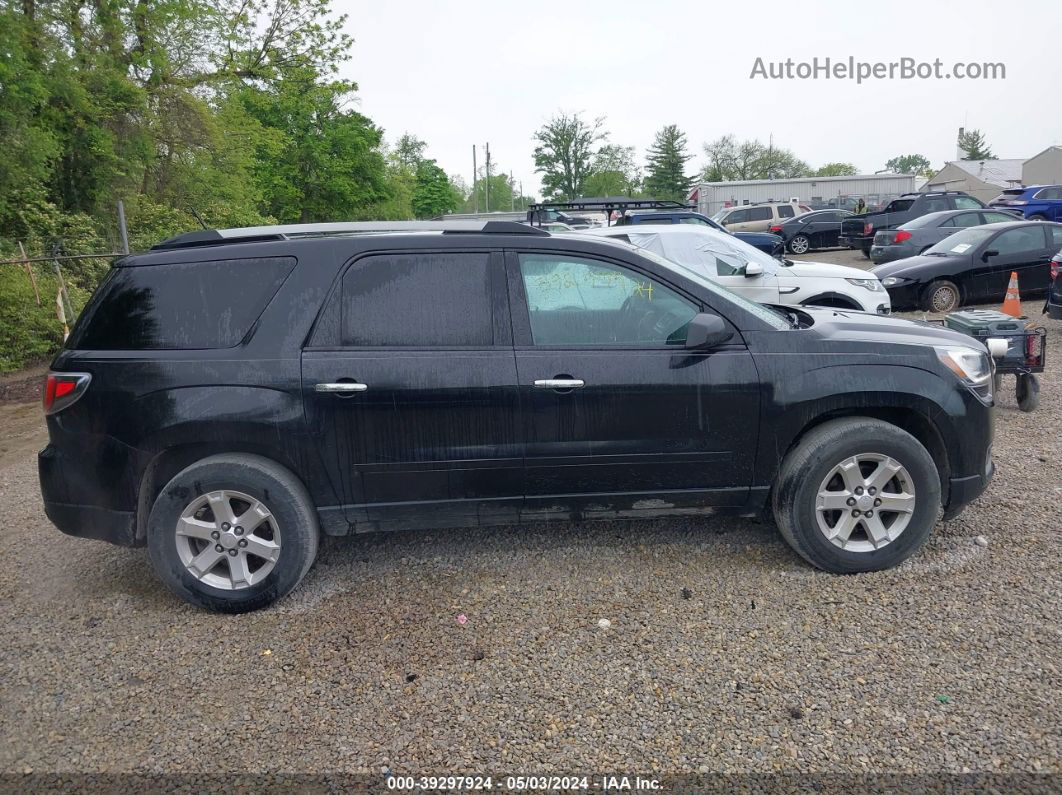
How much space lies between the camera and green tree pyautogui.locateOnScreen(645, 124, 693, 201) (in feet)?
234

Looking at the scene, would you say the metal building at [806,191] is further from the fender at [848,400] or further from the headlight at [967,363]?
the fender at [848,400]

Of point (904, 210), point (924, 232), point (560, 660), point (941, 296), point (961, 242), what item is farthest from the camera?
point (904, 210)

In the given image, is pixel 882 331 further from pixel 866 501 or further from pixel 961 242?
pixel 961 242

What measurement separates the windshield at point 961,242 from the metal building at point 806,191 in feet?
106

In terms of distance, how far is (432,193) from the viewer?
66500mm

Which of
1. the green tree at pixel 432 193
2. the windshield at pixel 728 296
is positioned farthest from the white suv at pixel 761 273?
the green tree at pixel 432 193

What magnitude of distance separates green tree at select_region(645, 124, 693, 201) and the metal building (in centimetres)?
2305

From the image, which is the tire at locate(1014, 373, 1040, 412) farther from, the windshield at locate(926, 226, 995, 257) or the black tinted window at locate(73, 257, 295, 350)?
the black tinted window at locate(73, 257, 295, 350)

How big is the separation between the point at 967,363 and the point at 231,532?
148 inches

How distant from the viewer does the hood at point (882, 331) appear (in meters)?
4.14

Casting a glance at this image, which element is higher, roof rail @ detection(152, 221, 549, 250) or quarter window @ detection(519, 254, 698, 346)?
roof rail @ detection(152, 221, 549, 250)

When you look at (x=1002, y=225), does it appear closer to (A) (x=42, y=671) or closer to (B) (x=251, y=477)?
(B) (x=251, y=477)

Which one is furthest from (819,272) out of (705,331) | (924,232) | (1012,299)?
(924,232)

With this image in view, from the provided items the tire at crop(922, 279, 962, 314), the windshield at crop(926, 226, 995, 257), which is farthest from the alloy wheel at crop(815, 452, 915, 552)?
the windshield at crop(926, 226, 995, 257)
